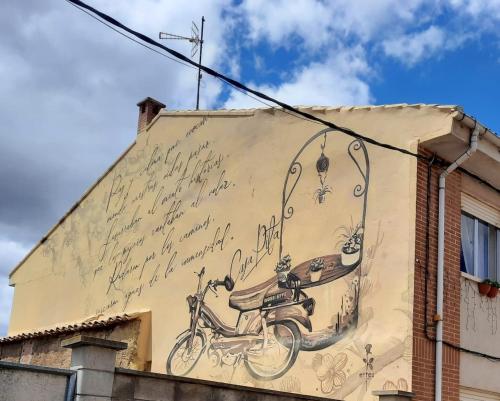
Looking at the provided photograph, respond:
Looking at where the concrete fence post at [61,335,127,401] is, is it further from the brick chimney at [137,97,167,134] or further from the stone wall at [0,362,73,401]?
the brick chimney at [137,97,167,134]

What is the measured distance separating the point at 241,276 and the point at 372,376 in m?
3.40

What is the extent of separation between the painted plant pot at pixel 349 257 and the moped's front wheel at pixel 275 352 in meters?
1.29

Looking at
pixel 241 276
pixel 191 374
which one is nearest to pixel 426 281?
pixel 241 276

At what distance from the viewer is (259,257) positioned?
1245cm

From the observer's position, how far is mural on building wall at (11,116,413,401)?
10453mm

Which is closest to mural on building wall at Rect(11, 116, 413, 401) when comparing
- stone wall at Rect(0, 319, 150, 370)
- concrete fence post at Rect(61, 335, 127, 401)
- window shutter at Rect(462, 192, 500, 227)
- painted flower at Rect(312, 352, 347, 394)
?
painted flower at Rect(312, 352, 347, 394)

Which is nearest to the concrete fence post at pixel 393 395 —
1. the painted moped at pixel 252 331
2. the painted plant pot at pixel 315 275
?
the painted moped at pixel 252 331

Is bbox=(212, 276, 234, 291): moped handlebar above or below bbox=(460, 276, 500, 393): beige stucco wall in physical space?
above

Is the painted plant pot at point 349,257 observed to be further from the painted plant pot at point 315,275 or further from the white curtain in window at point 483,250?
the white curtain in window at point 483,250

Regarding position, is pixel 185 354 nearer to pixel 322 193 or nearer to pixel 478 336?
pixel 322 193

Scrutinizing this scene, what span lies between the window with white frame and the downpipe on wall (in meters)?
0.91

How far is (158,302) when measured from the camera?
14.4 meters

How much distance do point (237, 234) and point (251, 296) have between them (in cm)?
131

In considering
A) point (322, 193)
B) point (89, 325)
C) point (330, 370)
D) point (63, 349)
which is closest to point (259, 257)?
point (322, 193)
